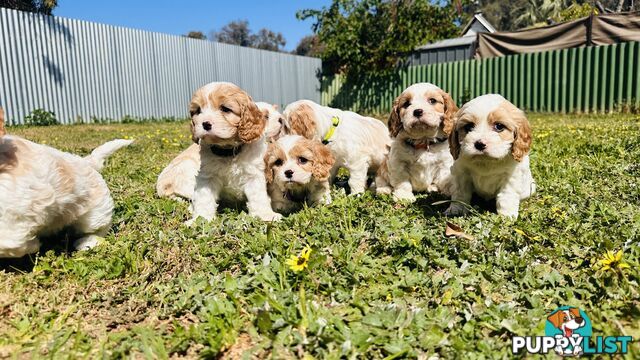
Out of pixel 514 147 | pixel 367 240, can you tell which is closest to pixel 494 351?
pixel 367 240

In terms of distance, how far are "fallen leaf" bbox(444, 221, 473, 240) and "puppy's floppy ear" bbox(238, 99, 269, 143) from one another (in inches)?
79.7

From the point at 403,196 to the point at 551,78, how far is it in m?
13.9

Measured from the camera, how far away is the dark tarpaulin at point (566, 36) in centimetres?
1501

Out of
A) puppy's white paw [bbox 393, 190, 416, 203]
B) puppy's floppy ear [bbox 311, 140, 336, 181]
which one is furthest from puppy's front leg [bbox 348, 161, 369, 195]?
puppy's floppy ear [bbox 311, 140, 336, 181]

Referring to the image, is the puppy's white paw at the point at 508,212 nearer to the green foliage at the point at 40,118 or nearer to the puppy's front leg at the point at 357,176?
the puppy's front leg at the point at 357,176

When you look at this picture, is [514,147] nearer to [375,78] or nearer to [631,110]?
[631,110]

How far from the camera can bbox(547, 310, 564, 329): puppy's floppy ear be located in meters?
2.30

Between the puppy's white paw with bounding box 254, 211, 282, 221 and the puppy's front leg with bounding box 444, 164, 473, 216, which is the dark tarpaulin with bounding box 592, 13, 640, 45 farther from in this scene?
the puppy's white paw with bounding box 254, 211, 282, 221

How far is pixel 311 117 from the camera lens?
18.4 feet

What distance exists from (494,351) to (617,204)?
2831 millimetres

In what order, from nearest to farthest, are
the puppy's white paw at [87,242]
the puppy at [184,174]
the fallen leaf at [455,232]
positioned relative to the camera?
1. the fallen leaf at [455,232]
2. the puppy's white paw at [87,242]
3. the puppy at [184,174]

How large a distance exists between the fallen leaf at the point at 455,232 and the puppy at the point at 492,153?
681 mm

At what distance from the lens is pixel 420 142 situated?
5.11 m

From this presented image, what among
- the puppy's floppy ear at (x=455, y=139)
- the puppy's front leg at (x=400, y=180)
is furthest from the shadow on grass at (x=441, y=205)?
the puppy's floppy ear at (x=455, y=139)
